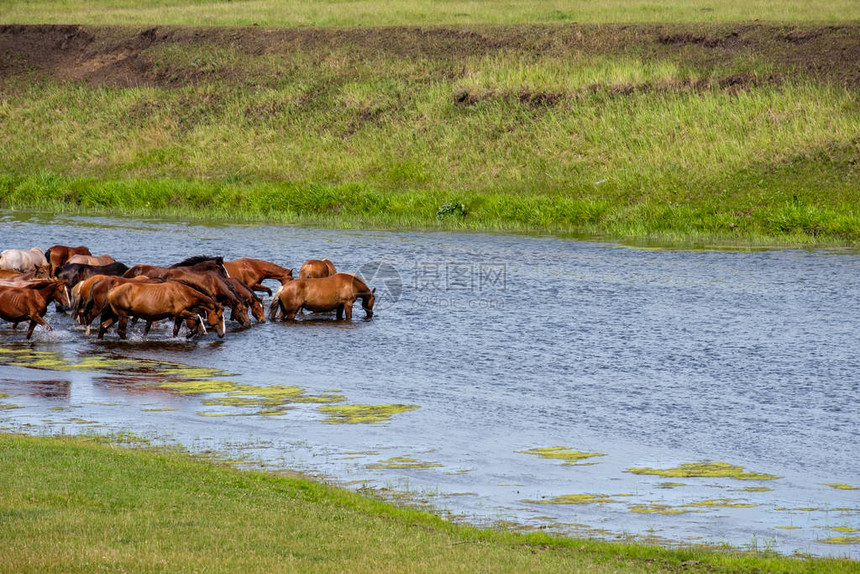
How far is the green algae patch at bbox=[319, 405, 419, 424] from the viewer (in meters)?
15.8

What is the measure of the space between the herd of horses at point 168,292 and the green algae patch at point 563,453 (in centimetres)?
949

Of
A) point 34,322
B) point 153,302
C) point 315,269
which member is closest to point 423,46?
point 315,269

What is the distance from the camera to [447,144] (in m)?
45.3

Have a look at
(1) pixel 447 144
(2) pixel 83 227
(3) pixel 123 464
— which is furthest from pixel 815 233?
(3) pixel 123 464

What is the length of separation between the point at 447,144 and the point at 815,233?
626 inches

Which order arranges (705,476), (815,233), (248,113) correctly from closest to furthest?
(705,476) → (815,233) → (248,113)

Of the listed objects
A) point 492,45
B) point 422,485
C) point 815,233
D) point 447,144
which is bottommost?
point 422,485

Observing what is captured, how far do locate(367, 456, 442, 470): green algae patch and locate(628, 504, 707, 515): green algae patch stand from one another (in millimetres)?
2603

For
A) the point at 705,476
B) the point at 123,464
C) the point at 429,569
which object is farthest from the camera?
the point at 705,476

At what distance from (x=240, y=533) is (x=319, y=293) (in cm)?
1412

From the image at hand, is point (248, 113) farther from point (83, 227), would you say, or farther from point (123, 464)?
point (123, 464)

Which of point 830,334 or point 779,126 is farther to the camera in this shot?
point 779,126

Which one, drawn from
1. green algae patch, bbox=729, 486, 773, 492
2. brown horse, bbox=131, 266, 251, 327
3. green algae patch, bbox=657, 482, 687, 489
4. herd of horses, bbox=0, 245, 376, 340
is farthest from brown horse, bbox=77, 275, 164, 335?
green algae patch, bbox=729, 486, 773, 492

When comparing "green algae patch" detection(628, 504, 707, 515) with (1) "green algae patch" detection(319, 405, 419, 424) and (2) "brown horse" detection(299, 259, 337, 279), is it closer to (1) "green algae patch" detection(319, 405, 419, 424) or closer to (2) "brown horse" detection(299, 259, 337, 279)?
(1) "green algae patch" detection(319, 405, 419, 424)
